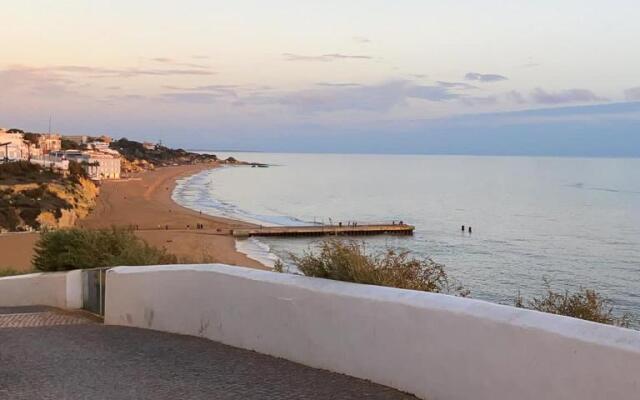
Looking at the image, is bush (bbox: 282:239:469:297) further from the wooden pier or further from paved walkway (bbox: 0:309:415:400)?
the wooden pier

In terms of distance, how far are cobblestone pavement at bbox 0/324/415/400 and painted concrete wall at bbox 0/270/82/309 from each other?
2.21 meters

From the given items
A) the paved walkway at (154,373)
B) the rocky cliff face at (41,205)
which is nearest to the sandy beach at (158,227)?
the rocky cliff face at (41,205)

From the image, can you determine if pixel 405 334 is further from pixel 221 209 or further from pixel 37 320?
pixel 221 209

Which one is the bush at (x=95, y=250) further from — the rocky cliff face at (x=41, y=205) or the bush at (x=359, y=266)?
the rocky cliff face at (x=41, y=205)

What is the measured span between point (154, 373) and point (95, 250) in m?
5.01

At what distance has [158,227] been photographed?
2317 inches

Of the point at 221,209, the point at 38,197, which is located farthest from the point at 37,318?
the point at 221,209

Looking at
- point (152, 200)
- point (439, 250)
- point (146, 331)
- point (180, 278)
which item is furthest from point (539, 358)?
point (152, 200)

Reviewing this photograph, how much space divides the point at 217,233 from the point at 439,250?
1715 centimetres

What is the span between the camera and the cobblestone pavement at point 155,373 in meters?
5.39

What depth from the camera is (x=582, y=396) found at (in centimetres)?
401

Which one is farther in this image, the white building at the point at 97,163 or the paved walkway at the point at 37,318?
the white building at the point at 97,163

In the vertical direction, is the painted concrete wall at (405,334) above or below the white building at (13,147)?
below

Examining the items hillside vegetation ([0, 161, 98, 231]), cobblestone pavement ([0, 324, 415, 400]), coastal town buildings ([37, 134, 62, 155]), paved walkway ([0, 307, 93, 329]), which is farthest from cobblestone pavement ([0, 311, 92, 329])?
coastal town buildings ([37, 134, 62, 155])
